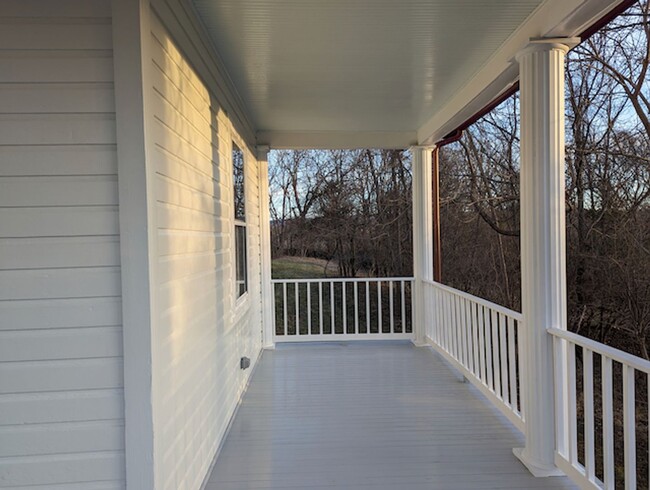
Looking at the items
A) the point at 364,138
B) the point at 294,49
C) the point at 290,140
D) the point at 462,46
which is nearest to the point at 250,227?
the point at 290,140

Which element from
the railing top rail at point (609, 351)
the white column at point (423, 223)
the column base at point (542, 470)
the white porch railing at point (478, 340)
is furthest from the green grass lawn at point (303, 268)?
the railing top rail at point (609, 351)

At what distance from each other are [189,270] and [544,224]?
1.91m

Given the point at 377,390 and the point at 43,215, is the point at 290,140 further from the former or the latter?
the point at 43,215

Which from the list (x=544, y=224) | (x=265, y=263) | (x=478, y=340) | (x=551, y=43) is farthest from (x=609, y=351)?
(x=265, y=263)

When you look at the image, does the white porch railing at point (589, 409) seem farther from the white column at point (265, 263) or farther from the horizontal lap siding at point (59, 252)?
the white column at point (265, 263)

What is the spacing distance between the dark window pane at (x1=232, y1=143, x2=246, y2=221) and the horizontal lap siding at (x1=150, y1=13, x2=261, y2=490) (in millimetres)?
345

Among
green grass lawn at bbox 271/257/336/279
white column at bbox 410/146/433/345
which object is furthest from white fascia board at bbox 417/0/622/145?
green grass lawn at bbox 271/257/336/279

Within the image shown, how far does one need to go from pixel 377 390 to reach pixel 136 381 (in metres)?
2.59

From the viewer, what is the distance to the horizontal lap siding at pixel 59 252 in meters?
1.59

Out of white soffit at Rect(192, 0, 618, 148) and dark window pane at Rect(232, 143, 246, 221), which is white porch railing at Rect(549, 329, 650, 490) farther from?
dark window pane at Rect(232, 143, 246, 221)

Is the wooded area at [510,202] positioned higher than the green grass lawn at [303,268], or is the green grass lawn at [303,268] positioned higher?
the wooded area at [510,202]

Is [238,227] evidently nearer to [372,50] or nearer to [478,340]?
[372,50]

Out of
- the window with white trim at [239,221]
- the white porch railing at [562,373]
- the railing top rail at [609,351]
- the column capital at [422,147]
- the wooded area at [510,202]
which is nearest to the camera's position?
the railing top rail at [609,351]

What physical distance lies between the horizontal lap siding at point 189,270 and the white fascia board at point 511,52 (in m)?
1.89
